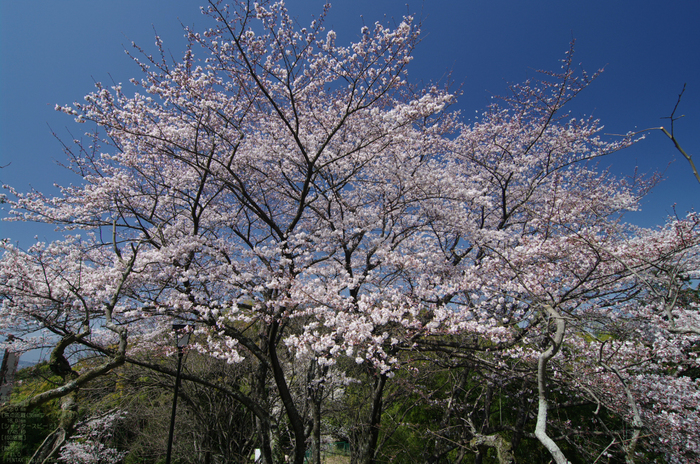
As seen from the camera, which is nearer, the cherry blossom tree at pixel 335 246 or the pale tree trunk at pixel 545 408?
the pale tree trunk at pixel 545 408

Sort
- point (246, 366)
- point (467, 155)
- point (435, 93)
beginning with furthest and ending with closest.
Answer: point (246, 366) → point (467, 155) → point (435, 93)

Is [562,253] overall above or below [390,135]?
below

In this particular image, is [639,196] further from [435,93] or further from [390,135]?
[390,135]

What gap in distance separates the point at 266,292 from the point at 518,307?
5.97 meters

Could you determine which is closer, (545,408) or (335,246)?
(545,408)

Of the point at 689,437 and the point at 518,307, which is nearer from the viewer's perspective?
the point at 689,437

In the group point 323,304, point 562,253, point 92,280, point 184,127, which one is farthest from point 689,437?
A: point 92,280

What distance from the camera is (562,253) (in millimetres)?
6266

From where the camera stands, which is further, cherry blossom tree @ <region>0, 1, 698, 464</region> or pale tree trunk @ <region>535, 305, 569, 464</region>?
cherry blossom tree @ <region>0, 1, 698, 464</region>

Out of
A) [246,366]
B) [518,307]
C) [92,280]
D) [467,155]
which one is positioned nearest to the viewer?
[92,280]

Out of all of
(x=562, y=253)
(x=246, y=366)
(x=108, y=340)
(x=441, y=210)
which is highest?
(x=441, y=210)

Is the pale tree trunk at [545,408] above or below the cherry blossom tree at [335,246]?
below

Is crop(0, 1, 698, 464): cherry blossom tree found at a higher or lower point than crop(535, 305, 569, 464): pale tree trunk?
higher

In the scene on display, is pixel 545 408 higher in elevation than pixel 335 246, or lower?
lower
